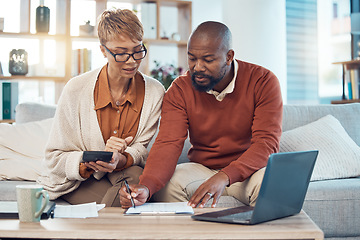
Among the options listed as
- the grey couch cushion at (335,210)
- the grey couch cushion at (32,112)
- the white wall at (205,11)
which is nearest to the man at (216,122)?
the grey couch cushion at (335,210)

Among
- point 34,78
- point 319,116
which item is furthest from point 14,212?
point 34,78

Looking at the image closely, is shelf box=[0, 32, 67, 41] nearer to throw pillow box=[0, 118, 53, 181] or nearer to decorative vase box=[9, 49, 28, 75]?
decorative vase box=[9, 49, 28, 75]

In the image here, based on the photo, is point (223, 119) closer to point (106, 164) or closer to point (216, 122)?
point (216, 122)

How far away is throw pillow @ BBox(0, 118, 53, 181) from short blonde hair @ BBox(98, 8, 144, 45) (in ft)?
2.58

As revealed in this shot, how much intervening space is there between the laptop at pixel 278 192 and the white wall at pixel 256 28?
3584 mm

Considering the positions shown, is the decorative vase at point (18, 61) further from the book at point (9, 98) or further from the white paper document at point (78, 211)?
the white paper document at point (78, 211)

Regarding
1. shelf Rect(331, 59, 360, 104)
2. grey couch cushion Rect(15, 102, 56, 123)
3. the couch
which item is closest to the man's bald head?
the couch

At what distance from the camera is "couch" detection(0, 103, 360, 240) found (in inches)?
82.1

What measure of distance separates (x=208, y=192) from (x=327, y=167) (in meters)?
0.98

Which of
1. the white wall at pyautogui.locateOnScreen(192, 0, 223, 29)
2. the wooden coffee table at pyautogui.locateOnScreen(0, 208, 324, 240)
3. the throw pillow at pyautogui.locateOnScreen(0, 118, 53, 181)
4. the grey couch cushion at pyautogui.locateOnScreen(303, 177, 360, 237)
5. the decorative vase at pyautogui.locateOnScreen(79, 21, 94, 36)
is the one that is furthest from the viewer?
the white wall at pyautogui.locateOnScreen(192, 0, 223, 29)

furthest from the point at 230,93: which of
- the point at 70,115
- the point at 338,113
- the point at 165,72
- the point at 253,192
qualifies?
the point at 165,72

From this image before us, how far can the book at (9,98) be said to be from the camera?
421cm

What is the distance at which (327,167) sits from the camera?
7.72ft

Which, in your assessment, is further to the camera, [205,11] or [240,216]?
[205,11]
